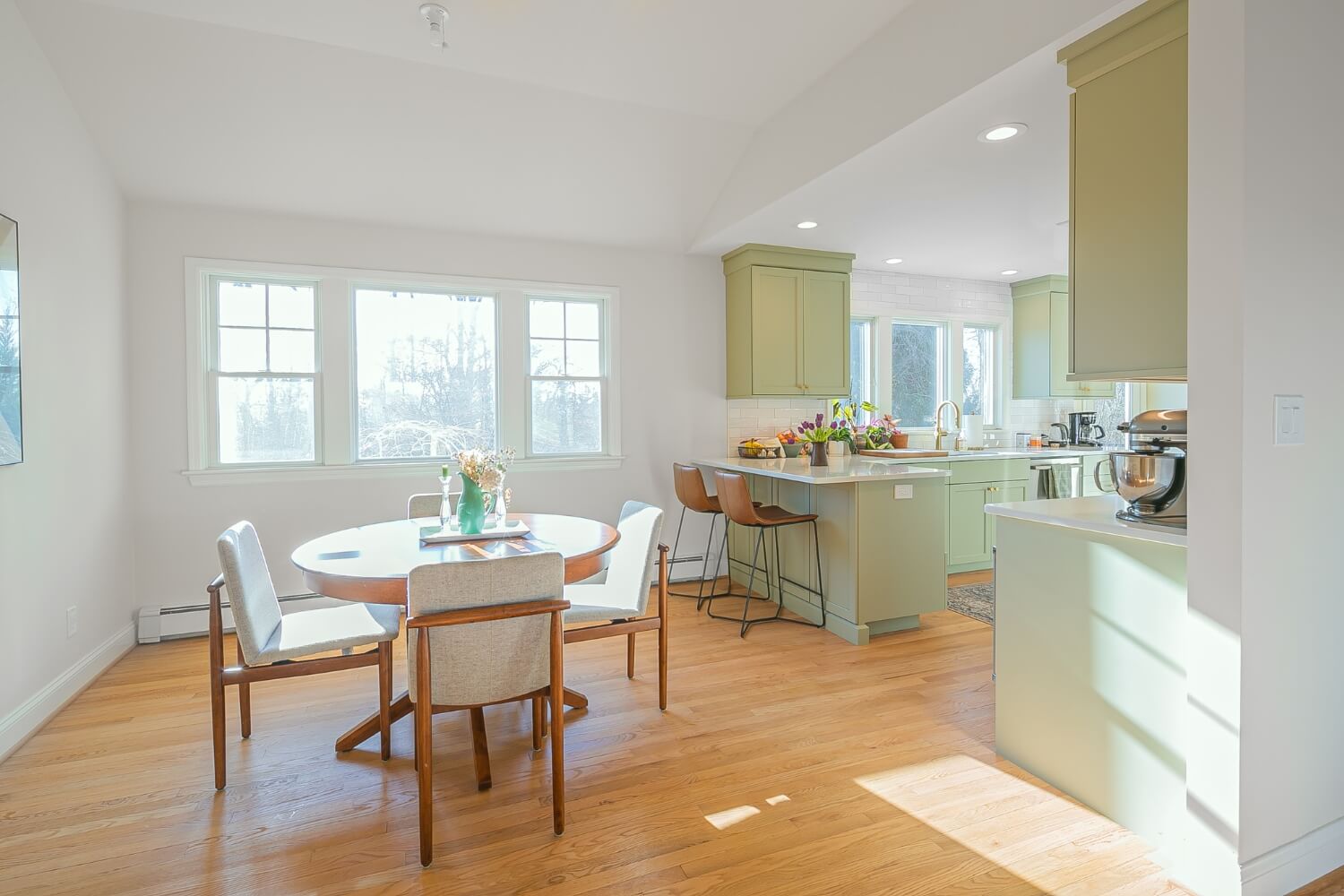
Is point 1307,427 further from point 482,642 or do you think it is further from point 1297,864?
point 482,642

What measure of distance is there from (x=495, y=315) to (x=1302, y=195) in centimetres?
402

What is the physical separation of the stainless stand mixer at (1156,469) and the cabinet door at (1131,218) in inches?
8.4

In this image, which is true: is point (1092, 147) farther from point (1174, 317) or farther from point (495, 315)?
point (495, 315)

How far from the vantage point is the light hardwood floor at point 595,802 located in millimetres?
1846

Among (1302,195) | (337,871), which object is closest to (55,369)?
(337,871)

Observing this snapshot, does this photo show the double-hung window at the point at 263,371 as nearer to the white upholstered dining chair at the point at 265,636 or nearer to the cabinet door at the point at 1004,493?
the white upholstered dining chair at the point at 265,636

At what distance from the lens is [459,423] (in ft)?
14.9

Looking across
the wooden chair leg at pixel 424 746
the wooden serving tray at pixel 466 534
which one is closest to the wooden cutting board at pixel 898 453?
the wooden serving tray at pixel 466 534

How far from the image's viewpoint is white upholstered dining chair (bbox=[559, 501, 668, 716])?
→ 271cm

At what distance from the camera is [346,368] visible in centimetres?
420

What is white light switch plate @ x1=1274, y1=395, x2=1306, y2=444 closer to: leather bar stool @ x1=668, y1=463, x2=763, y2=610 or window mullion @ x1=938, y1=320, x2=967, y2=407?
leather bar stool @ x1=668, y1=463, x2=763, y2=610

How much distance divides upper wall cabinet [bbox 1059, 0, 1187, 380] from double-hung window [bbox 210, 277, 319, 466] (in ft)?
13.3

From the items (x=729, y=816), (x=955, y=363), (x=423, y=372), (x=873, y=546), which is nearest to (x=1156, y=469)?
(x=729, y=816)

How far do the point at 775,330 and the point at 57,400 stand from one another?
3.97 m
